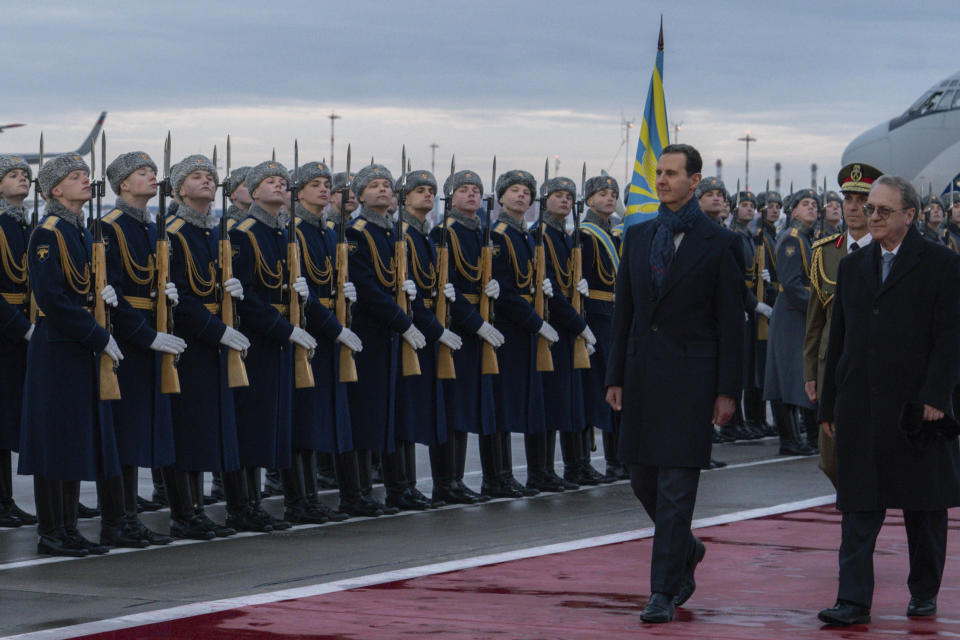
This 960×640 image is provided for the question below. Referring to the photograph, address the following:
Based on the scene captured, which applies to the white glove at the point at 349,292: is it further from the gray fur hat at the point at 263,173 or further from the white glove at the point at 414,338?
the gray fur hat at the point at 263,173

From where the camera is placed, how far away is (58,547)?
343 inches

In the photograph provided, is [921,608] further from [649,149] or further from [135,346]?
[649,149]

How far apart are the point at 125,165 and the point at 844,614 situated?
437 centimetres

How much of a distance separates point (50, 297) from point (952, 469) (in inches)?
166

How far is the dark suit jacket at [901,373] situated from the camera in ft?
22.6

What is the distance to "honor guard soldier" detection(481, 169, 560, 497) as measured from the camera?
1129 centimetres

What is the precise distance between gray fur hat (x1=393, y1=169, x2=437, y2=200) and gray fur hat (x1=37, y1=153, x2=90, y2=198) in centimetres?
239

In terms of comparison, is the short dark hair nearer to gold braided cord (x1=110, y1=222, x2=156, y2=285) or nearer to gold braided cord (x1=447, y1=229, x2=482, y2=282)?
gold braided cord (x1=110, y1=222, x2=156, y2=285)

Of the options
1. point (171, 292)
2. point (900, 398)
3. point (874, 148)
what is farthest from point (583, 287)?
point (874, 148)

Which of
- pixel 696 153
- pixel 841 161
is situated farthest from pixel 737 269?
pixel 841 161

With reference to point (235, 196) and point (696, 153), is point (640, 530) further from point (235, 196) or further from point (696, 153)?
point (235, 196)

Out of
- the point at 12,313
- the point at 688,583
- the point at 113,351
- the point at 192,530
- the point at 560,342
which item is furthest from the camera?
the point at 560,342

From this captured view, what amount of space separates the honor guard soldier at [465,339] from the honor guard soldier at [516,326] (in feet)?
0.56

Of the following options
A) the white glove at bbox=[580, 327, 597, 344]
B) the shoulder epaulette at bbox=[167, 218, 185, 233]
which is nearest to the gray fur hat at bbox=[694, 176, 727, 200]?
the white glove at bbox=[580, 327, 597, 344]
